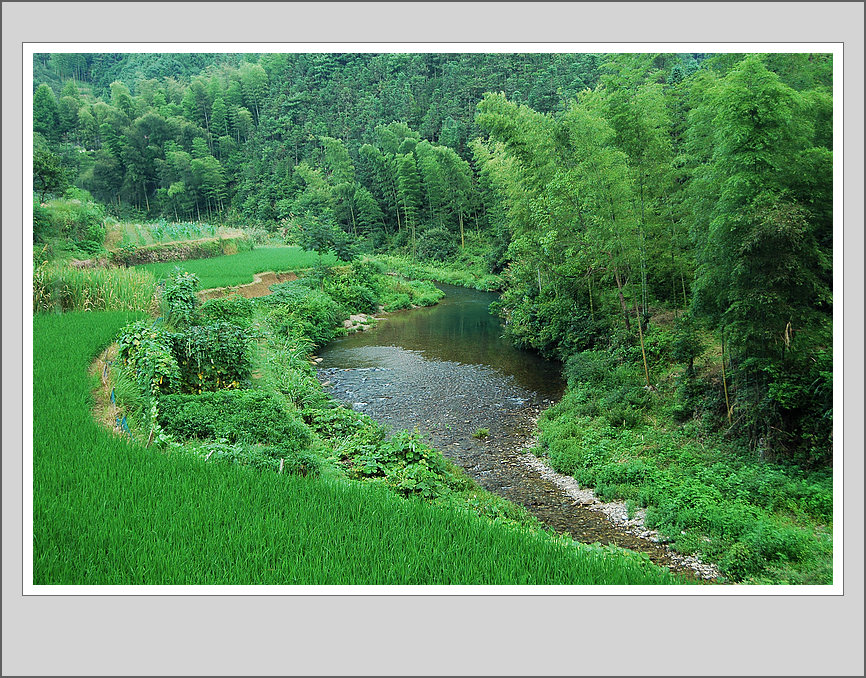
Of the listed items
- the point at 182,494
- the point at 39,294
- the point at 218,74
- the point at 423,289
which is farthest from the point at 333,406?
the point at 423,289

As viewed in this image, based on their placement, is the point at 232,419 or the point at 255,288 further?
the point at 255,288

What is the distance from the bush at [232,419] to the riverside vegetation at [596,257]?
4 centimetres

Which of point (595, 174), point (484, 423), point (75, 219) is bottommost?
point (484, 423)

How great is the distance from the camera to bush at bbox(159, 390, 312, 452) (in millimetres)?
5285

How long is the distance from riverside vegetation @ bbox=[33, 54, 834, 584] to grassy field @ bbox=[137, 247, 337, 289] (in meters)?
0.09

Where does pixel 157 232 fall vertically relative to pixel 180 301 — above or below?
above

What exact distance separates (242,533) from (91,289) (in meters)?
5.73

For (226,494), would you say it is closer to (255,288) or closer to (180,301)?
(180,301)

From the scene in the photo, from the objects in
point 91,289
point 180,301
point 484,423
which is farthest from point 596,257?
point 91,289

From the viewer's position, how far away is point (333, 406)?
8.52m

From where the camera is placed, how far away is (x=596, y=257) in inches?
347
